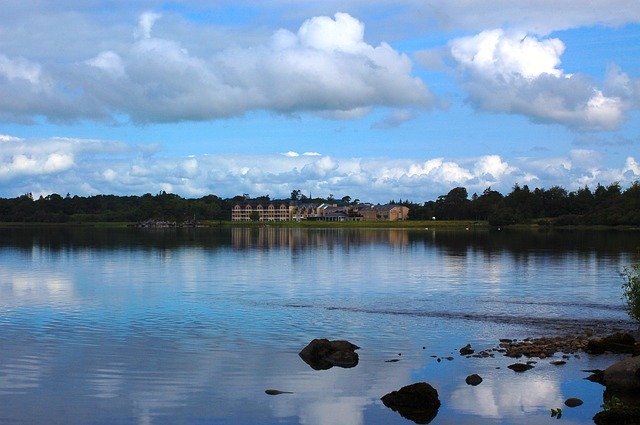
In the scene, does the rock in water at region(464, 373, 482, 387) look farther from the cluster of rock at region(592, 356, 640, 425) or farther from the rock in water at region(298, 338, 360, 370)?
the rock in water at region(298, 338, 360, 370)

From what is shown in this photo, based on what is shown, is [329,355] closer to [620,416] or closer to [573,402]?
[573,402]

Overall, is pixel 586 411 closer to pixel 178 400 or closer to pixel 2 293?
pixel 178 400

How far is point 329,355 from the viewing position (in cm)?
3055

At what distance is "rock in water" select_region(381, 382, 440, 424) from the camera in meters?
23.5

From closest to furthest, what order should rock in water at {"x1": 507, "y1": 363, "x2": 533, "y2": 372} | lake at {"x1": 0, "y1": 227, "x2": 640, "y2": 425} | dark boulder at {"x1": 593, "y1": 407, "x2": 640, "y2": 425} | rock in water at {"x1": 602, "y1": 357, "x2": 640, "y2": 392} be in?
1. dark boulder at {"x1": 593, "y1": 407, "x2": 640, "y2": 425}
2. lake at {"x1": 0, "y1": 227, "x2": 640, "y2": 425}
3. rock in water at {"x1": 602, "y1": 357, "x2": 640, "y2": 392}
4. rock in water at {"x1": 507, "y1": 363, "x2": 533, "y2": 372}

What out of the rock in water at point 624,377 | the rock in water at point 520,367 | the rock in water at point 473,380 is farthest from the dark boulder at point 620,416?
the rock in water at point 520,367

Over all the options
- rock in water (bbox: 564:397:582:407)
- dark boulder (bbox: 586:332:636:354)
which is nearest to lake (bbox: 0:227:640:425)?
rock in water (bbox: 564:397:582:407)

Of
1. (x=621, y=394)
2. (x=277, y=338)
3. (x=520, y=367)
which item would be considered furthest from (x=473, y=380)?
(x=277, y=338)

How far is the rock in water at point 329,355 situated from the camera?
29837 mm

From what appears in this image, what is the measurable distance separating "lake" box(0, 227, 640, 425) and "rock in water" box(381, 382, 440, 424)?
0.38 meters

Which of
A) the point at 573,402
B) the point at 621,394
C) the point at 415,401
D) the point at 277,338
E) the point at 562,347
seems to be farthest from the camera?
the point at 277,338

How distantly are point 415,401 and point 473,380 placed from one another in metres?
3.70

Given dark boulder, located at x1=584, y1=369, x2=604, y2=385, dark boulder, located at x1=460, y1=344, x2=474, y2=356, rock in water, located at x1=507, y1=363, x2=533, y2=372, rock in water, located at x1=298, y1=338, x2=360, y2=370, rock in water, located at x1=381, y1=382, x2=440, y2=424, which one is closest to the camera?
rock in water, located at x1=381, y1=382, x2=440, y2=424

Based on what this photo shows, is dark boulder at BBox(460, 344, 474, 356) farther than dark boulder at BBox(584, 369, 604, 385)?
Yes
